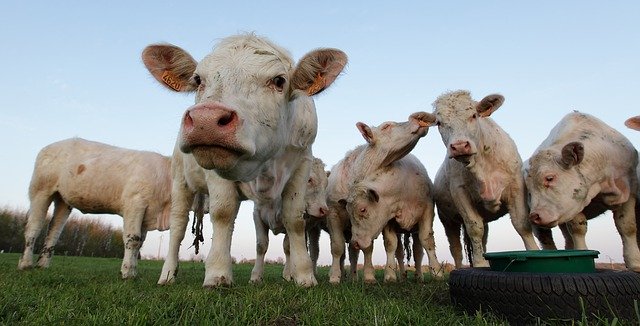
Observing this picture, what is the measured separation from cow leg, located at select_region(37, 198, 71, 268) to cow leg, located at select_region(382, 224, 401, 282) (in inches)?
288

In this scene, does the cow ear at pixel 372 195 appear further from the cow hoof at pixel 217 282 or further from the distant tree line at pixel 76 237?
the distant tree line at pixel 76 237

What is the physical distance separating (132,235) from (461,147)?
585 cm

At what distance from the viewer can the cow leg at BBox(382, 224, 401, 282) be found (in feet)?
22.5

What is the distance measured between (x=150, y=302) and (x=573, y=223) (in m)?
5.67

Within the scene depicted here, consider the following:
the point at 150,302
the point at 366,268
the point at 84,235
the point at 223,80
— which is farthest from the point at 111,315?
the point at 84,235

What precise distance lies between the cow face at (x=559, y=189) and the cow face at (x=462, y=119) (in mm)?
934

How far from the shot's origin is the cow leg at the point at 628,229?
6049 millimetres

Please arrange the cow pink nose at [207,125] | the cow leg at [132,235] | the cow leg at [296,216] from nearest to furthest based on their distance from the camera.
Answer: the cow pink nose at [207,125], the cow leg at [296,216], the cow leg at [132,235]

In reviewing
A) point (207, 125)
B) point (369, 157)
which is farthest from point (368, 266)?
point (207, 125)

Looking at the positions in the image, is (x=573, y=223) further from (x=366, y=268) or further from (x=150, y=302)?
(x=150, y=302)

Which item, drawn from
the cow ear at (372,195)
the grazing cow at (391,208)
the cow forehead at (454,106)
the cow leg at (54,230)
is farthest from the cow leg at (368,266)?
the cow leg at (54,230)

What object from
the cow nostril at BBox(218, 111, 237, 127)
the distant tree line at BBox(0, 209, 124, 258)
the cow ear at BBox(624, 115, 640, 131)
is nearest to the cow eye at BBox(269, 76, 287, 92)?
the cow nostril at BBox(218, 111, 237, 127)

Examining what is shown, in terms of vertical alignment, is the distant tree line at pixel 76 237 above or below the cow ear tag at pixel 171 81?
above

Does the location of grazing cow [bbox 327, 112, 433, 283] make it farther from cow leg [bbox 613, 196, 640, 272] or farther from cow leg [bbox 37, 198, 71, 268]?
cow leg [bbox 37, 198, 71, 268]
